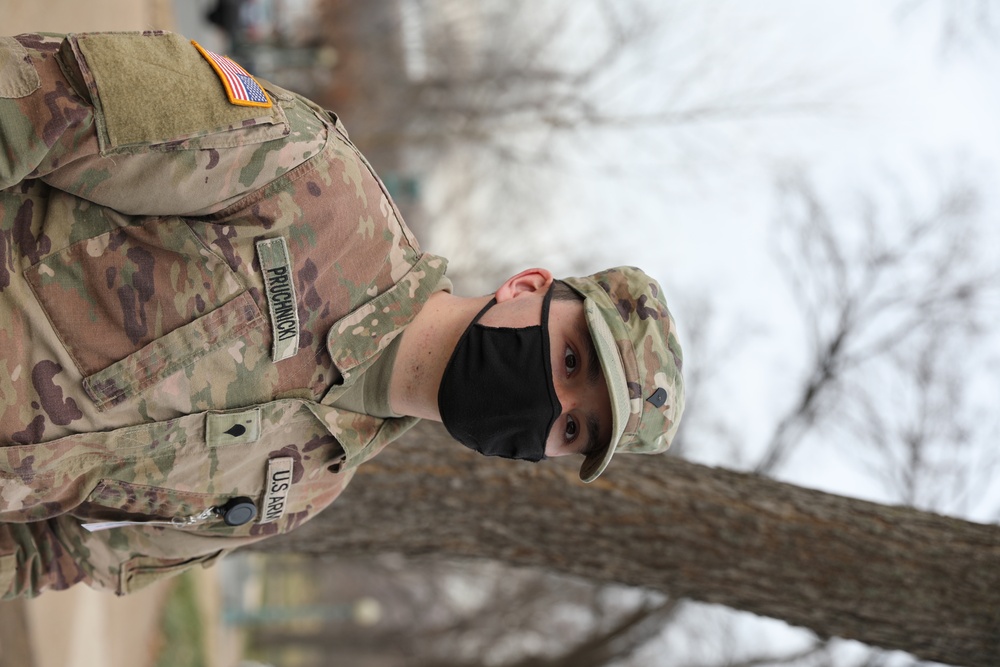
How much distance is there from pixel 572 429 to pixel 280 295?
3.31ft

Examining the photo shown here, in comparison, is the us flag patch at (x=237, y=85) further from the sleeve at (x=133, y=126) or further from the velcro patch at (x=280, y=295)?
the velcro patch at (x=280, y=295)

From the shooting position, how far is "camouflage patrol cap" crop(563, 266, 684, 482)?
8.29ft

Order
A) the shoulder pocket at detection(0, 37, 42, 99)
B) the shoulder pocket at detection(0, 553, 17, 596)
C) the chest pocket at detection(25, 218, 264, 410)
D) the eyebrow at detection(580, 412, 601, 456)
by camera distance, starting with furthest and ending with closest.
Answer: the shoulder pocket at detection(0, 553, 17, 596) → the eyebrow at detection(580, 412, 601, 456) → the chest pocket at detection(25, 218, 264, 410) → the shoulder pocket at detection(0, 37, 42, 99)

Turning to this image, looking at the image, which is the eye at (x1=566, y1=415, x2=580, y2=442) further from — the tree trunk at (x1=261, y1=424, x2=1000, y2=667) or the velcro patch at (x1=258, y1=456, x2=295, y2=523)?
the tree trunk at (x1=261, y1=424, x2=1000, y2=667)

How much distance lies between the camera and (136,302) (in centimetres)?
230

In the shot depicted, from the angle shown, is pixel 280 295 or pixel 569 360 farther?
pixel 569 360

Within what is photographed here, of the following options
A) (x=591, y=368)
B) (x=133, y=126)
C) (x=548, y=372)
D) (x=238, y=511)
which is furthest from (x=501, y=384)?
(x=133, y=126)

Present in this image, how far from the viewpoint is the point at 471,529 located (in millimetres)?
4383

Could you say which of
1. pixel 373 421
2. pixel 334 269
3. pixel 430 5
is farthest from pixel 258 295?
pixel 430 5

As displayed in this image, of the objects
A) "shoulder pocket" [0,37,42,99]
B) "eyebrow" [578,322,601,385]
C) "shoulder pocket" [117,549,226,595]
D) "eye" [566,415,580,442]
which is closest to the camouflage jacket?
"shoulder pocket" [0,37,42,99]

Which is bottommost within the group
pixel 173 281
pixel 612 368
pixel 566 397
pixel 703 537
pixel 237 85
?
pixel 703 537

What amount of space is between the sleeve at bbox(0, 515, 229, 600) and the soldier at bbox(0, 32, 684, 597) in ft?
0.04

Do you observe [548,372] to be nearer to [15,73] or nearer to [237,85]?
[237,85]

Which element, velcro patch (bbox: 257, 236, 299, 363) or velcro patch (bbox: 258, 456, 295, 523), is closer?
velcro patch (bbox: 257, 236, 299, 363)
